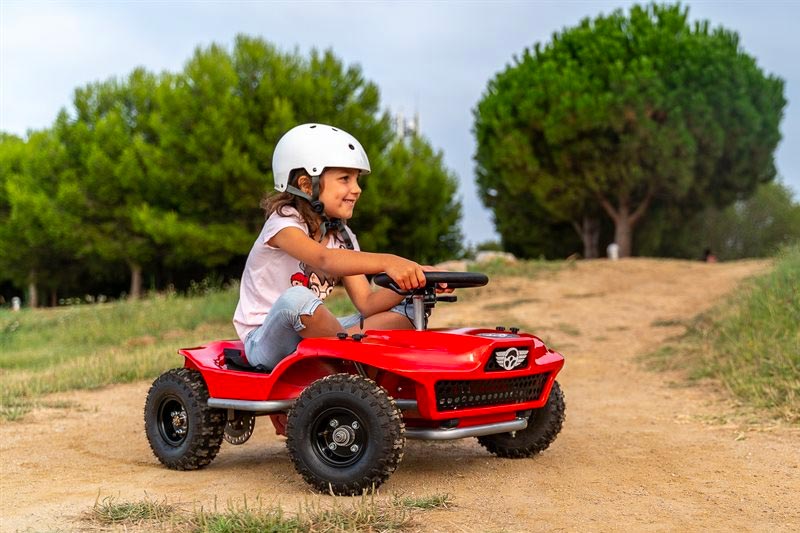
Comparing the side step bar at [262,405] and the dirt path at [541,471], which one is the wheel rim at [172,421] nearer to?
the dirt path at [541,471]

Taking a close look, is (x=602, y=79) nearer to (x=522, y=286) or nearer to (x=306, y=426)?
(x=522, y=286)

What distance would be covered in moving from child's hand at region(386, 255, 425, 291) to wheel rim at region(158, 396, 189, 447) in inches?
63.7

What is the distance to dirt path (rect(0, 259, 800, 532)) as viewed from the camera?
393 centimetres

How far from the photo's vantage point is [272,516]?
11.5 feet

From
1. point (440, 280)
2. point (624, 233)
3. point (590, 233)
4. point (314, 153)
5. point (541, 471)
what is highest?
point (590, 233)

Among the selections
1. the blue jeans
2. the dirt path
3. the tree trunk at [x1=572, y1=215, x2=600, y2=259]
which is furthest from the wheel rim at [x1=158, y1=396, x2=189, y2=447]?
the tree trunk at [x1=572, y1=215, x2=600, y2=259]

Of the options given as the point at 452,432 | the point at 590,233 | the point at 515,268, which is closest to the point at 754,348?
the point at 452,432

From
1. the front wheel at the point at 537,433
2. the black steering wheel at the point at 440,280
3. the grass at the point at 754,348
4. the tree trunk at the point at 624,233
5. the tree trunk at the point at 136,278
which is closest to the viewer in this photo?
the black steering wheel at the point at 440,280

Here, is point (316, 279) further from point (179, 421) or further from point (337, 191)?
point (179, 421)

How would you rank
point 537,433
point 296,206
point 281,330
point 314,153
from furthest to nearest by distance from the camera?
point 537,433 → point 296,206 → point 314,153 → point 281,330

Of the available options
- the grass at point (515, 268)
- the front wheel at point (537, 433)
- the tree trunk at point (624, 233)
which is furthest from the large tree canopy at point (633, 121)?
the front wheel at point (537, 433)

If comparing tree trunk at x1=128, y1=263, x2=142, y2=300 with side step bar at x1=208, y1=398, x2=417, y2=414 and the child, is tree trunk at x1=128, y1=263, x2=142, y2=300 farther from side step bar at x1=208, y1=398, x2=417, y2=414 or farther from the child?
side step bar at x1=208, y1=398, x2=417, y2=414

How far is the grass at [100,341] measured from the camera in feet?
30.2

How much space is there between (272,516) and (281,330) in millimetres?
1266
